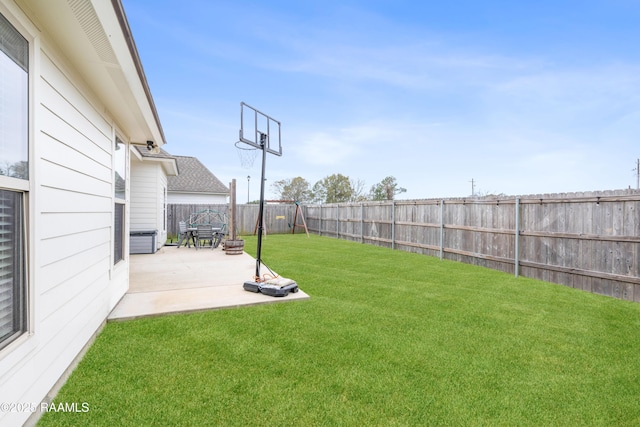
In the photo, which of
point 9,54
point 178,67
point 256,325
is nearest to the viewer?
point 9,54

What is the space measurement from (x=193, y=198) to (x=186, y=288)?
14936mm

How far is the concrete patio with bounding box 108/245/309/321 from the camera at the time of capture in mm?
3664

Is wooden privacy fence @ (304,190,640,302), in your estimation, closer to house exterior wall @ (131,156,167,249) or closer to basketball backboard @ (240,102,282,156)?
basketball backboard @ (240,102,282,156)

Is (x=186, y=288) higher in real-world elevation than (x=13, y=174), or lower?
lower

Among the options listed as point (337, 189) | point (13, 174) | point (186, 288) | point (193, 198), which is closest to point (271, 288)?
point (186, 288)

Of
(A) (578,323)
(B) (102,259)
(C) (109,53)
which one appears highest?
(C) (109,53)

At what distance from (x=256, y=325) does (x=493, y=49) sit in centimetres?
1113

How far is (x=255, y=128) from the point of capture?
4508 mm

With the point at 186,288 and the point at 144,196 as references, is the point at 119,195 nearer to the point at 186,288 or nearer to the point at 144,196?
the point at 186,288

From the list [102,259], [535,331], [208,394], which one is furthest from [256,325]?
[535,331]

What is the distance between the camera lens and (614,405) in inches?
79.0

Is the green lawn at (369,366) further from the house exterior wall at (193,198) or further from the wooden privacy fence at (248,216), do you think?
the house exterior wall at (193,198)

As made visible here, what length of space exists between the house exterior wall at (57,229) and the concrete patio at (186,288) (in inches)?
24.4

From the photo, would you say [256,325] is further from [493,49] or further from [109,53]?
[493,49]
